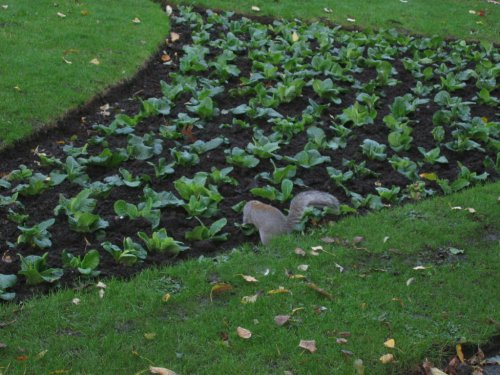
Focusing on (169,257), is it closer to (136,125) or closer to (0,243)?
(0,243)

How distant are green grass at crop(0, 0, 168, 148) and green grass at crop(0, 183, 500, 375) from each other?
2822 millimetres

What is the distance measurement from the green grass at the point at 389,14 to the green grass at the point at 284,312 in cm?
614

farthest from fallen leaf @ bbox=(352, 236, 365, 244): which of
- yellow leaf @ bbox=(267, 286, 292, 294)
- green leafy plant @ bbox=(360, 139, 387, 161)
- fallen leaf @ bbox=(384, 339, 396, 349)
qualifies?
green leafy plant @ bbox=(360, 139, 387, 161)

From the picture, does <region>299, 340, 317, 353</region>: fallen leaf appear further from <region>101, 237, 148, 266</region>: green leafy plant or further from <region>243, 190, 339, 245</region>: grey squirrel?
<region>101, 237, 148, 266</region>: green leafy plant

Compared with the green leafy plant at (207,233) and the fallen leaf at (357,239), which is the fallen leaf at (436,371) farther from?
the green leafy plant at (207,233)

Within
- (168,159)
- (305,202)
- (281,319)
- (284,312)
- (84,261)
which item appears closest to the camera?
(281,319)

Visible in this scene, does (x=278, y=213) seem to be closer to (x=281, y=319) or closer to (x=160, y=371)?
(x=281, y=319)

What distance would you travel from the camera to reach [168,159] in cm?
638

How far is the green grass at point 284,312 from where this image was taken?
3959 mm

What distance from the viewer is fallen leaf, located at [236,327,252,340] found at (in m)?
4.12

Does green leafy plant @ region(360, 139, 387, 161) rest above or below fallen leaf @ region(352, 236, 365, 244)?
above

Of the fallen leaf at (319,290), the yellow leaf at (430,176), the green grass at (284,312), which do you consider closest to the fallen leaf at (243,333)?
the green grass at (284,312)

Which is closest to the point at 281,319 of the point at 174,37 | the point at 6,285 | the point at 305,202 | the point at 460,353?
the point at 460,353

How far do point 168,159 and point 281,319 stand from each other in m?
2.50
